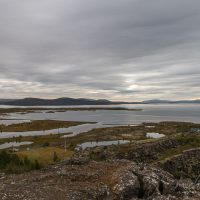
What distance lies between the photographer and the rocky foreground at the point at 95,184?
79.2ft

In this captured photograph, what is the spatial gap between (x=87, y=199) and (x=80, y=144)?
69.0 metres

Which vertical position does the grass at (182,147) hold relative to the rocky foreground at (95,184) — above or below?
below

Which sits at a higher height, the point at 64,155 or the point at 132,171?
the point at 132,171

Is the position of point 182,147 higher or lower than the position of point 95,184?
lower

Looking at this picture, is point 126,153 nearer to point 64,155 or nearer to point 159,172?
point 64,155

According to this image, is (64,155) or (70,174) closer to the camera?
(70,174)

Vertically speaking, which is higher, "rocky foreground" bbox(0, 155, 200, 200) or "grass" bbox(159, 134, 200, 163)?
"rocky foreground" bbox(0, 155, 200, 200)

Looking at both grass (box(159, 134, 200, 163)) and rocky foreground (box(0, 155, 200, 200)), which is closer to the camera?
rocky foreground (box(0, 155, 200, 200))

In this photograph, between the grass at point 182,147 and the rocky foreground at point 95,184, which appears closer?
the rocky foreground at point 95,184

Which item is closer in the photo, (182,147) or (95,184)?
(95,184)

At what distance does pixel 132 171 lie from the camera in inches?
1166

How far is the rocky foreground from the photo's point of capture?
79.2ft

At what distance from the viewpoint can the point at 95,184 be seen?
26156 millimetres

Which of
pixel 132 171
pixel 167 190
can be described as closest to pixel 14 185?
pixel 132 171
